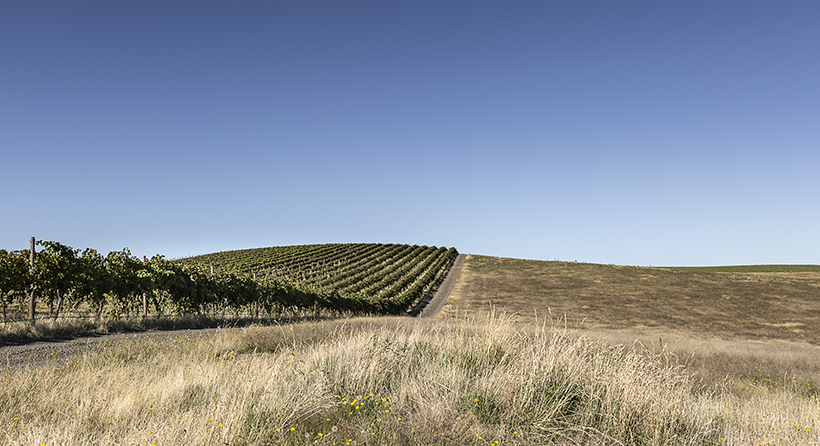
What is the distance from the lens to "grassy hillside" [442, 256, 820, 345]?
29734mm

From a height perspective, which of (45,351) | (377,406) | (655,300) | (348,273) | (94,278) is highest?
(94,278)

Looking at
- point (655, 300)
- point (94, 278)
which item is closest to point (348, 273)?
point (655, 300)

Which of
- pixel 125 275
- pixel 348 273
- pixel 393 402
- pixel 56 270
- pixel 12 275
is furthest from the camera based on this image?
pixel 348 273

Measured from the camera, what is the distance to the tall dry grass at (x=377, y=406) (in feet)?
13.0

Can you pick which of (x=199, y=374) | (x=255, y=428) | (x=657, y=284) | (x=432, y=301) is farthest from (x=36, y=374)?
(x=657, y=284)

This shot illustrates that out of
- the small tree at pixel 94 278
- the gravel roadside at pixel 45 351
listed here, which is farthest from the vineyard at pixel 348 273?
the gravel roadside at pixel 45 351

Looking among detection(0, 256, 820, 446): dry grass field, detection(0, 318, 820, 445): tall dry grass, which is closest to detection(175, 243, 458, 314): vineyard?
detection(0, 256, 820, 446): dry grass field

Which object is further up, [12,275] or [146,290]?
[12,275]

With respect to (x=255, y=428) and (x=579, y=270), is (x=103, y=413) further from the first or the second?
(x=579, y=270)

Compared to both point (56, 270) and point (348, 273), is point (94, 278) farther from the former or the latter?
point (348, 273)

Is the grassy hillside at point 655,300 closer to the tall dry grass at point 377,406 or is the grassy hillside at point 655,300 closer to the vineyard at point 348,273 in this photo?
the vineyard at point 348,273

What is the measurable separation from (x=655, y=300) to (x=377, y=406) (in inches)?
1658

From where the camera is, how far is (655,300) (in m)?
39.2

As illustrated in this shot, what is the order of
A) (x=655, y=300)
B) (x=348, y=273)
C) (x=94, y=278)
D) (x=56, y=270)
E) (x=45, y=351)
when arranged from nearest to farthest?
(x=45, y=351) → (x=56, y=270) → (x=94, y=278) → (x=655, y=300) → (x=348, y=273)
